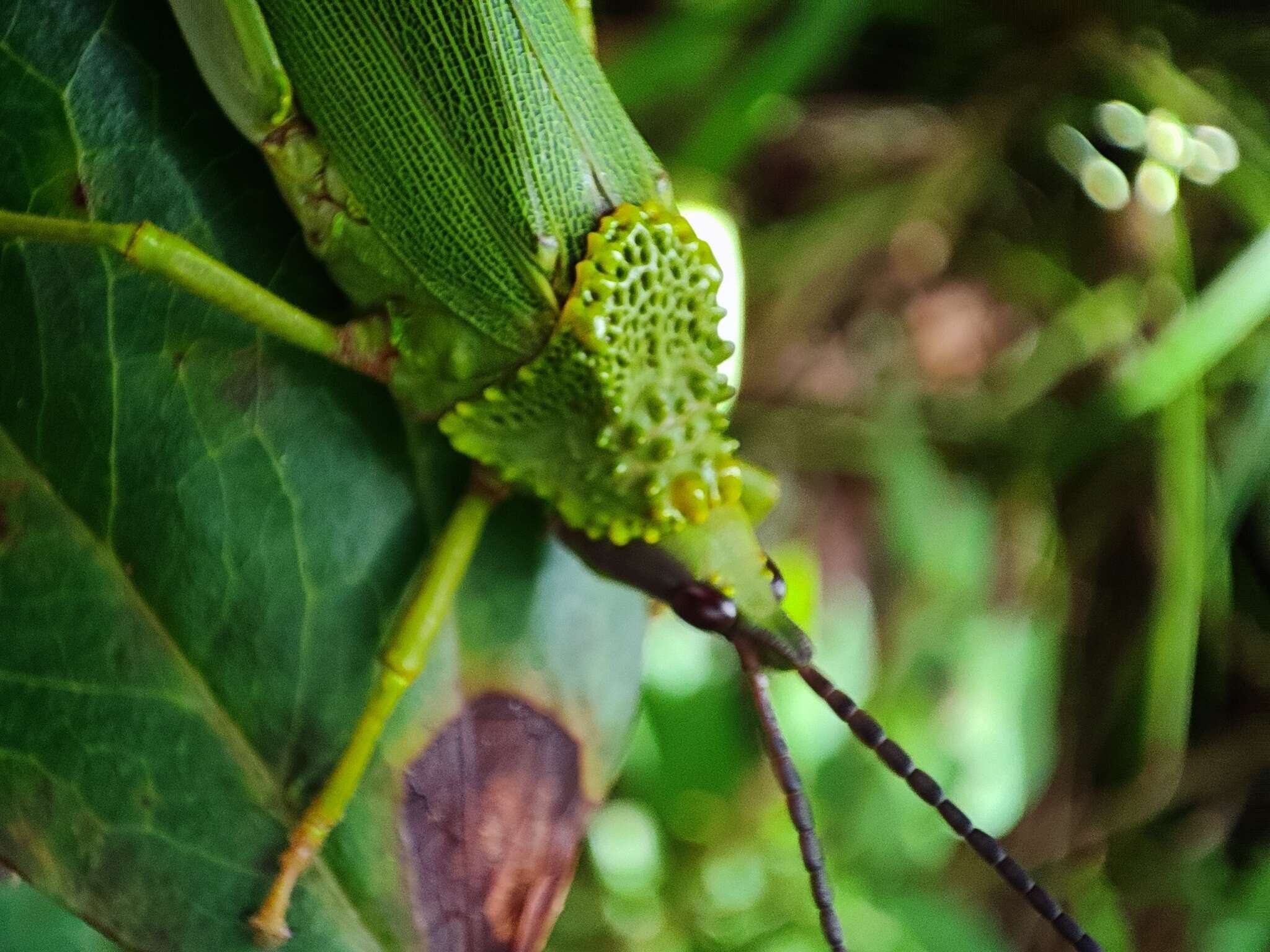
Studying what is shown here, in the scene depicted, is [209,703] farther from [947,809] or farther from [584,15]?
[584,15]

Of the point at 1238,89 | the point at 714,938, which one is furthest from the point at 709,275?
Result: the point at 1238,89

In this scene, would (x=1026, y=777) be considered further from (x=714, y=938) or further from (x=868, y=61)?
(x=868, y=61)

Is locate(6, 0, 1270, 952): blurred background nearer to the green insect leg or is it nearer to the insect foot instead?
the insect foot

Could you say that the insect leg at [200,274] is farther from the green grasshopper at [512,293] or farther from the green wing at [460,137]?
the green wing at [460,137]

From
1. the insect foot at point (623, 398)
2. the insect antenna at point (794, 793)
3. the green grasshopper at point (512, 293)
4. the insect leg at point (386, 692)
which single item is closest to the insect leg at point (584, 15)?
the green grasshopper at point (512, 293)

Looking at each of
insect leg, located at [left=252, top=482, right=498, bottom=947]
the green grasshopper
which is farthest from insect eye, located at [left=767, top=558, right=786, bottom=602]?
insect leg, located at [left=252, top=482, right=498, bottom=947]
